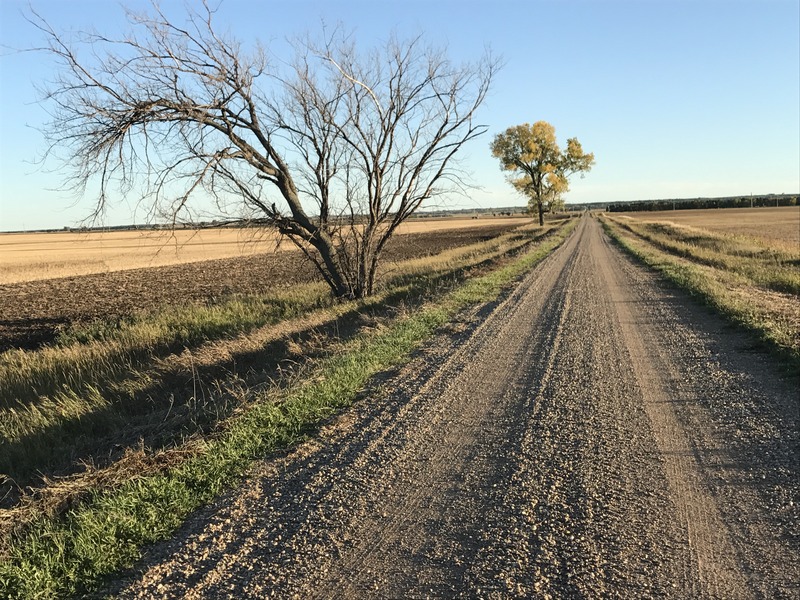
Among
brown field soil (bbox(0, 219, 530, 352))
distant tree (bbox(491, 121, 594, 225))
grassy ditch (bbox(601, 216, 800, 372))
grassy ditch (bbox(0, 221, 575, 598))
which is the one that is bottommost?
grassy ditch (bbox(601, 216, 800, 372))

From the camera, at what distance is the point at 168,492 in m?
3.92

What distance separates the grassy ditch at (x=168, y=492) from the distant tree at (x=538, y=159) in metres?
59.7

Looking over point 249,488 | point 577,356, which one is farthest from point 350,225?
point 249,488

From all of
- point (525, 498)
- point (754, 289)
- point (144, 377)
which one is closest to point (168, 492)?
point (525, 498)

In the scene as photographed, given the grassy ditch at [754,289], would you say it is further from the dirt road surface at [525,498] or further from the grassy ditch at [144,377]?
the grassy ditch at [144,377]

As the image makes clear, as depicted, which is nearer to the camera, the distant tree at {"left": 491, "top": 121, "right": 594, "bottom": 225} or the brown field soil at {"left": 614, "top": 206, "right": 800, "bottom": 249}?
the brown field soil at {"left": 614, "top": 206, "right": 800, "bottom": 249}

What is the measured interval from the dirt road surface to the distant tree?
59358mm

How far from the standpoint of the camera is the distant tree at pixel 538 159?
62.5 meters

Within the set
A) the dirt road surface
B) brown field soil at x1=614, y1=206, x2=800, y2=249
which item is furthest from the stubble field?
brown field soil at x1=614, y1=206, x2=800, y2=249

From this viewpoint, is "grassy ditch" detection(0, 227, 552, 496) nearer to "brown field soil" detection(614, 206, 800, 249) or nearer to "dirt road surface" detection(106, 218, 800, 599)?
"dirt road surface" detection(106, 218, 800, 599)

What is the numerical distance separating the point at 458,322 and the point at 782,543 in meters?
7.59

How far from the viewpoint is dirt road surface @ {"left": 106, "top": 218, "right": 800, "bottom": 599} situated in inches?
113

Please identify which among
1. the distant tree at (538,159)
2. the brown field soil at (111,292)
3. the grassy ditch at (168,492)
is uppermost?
the distant tree at (538,159)

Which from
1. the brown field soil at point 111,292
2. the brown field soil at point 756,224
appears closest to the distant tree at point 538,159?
the brown field soil at point 756,224
